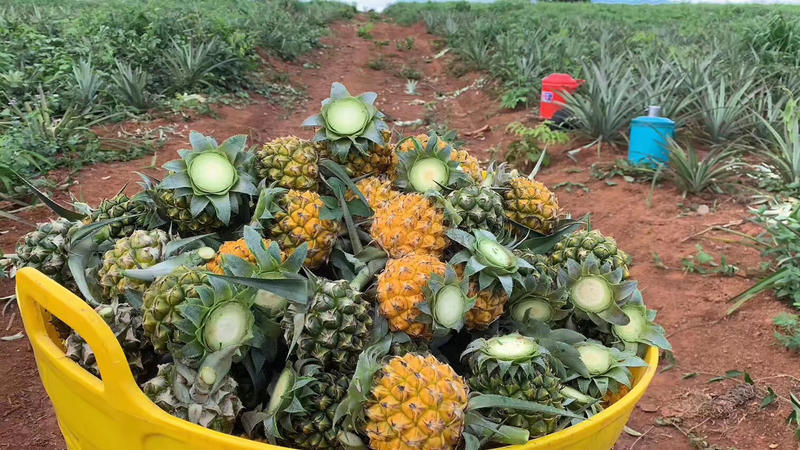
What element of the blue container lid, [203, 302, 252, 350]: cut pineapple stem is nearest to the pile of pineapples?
[203, 302, 252, 350]: cut pineapple stem

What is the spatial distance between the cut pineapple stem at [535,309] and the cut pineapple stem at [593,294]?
0.10m

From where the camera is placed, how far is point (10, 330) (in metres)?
3.58

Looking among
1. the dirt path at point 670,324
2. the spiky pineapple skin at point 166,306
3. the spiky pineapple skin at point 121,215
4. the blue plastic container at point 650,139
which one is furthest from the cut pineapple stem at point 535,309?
the blue plastic container at point 650,139

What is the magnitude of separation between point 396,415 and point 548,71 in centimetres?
910

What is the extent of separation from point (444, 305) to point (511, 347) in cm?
19

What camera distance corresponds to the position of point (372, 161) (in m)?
1.98

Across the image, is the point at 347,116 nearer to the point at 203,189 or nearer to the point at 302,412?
the point at 203,189

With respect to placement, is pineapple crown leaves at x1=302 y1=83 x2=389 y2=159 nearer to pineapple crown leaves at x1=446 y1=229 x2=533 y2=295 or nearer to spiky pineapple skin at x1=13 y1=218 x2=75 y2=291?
A: pineapple crown leaves at x1=446 y1=229 x2=533 y2=295

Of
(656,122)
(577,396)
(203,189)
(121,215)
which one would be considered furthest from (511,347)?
(656,122)

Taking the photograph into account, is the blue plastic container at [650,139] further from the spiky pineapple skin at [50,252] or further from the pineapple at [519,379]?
the spiky pineapple skin at [50,252]

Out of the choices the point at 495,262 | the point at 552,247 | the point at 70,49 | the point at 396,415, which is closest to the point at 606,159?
the point at 552,247

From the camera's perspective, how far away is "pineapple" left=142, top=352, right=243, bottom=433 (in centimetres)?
124

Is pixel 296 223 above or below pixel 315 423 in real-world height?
above

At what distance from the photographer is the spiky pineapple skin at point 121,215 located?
1812 mm
